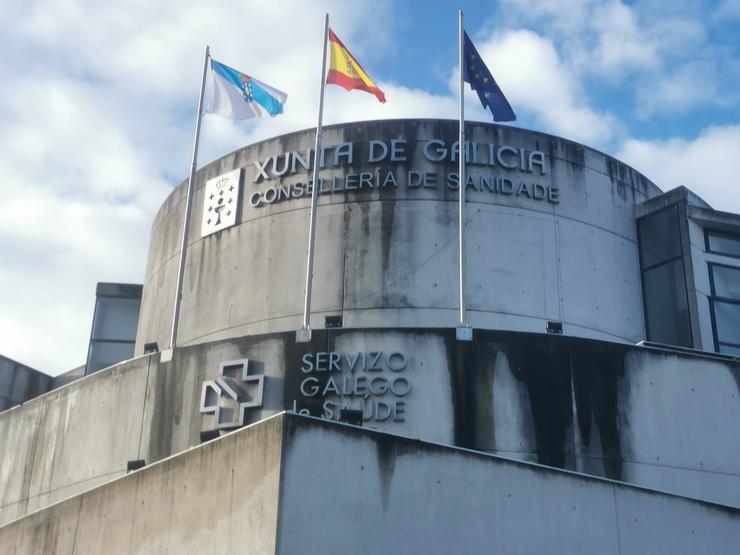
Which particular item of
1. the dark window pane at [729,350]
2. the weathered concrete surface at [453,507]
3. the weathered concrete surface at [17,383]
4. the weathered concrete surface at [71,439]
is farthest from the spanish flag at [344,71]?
the weathered concrete surface at [17,383]

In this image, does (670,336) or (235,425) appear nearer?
(235,425)

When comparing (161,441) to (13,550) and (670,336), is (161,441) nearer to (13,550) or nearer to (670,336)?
(13,550)

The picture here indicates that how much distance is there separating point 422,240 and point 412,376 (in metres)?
4.77

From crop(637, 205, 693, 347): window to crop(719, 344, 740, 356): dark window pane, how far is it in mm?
881

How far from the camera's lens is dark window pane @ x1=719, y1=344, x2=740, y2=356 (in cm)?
2467

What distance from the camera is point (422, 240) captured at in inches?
952

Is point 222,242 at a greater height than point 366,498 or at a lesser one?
greater

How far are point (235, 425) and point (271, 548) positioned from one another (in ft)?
19.8

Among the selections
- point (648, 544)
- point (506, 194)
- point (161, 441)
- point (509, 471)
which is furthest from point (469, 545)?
point (506, 194)

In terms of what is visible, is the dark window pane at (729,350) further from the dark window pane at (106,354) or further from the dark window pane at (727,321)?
the dark window pane at (106,354)

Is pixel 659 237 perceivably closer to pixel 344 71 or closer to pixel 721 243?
pixel 721 243

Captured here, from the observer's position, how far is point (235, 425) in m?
20.8

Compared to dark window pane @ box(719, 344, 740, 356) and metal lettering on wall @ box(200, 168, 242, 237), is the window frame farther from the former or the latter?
metal lettering on wall @ box(200, 168, 242, 237)

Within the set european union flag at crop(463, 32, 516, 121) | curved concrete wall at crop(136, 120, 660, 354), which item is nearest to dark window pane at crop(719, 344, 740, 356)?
curved concrete wall at crop(136, 120, 660, 354)
